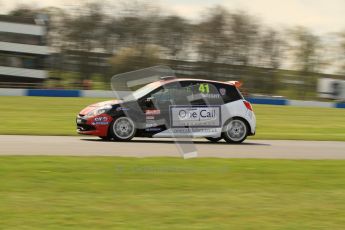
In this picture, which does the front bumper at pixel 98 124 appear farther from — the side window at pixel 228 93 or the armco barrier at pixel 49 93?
the armco barrier at pixel 49 93

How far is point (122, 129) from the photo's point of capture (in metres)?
14.0

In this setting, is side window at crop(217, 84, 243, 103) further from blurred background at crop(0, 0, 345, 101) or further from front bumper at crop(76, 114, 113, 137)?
blurred background at crop(0, 0, 345, 101)

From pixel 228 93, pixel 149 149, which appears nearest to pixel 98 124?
pixel 149 149

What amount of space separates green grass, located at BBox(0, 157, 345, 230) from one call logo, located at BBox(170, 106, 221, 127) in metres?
3.50

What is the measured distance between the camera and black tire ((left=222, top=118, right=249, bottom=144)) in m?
14.8

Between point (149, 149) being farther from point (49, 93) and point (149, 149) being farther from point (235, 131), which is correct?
point (49, 93)

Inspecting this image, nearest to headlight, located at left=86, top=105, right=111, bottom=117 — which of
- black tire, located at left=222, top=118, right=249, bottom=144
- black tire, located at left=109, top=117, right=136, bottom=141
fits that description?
black tire, located at left=109, top=117, right=136, bottom=141

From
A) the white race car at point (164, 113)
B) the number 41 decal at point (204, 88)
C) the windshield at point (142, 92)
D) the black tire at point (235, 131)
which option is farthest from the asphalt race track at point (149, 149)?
the number 41 decal at point (204, 88)

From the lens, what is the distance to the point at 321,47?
221 feet

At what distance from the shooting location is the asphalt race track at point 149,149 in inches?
456

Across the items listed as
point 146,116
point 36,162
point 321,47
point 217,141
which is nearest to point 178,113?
point 146,116

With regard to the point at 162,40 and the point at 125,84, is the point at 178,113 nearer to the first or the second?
the point at 125,84

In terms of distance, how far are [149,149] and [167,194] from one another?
497cm

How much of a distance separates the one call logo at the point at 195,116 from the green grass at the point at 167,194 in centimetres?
350
